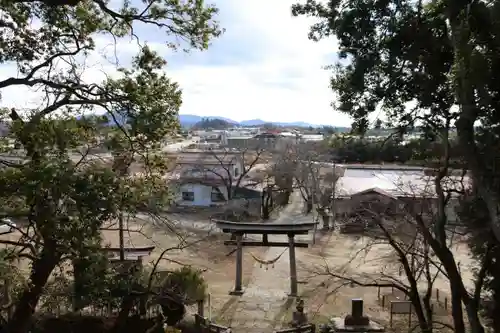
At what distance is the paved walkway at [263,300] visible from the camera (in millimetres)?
12305

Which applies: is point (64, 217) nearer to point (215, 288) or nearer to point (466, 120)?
point (466, 120)

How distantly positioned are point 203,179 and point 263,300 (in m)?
16.1

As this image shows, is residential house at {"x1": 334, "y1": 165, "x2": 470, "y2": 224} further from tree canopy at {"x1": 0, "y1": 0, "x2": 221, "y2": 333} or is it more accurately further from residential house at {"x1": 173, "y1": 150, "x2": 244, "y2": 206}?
tree canopy at {"x1": 0, "y1": 0, "x2": 221, "y2": 333}

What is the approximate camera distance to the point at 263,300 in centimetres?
1451

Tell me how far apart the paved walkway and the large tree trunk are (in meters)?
6.44

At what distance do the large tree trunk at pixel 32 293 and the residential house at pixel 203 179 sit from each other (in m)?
23.4

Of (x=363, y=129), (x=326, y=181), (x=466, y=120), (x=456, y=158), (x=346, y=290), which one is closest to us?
(x=466, y=120)

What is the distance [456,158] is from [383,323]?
6255 mm

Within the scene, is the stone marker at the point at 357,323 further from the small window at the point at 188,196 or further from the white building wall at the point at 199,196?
the small window at the point at 188,196

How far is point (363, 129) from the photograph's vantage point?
7.15m

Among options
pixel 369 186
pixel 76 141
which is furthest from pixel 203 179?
pixel 76 141

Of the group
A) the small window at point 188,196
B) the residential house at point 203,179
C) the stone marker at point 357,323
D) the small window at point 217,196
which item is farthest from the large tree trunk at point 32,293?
the small window at point 188,196

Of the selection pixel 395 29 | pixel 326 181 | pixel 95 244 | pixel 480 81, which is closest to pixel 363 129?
pixel 395 29

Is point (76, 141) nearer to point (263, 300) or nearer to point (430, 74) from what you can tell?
point (430, 74)
